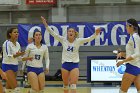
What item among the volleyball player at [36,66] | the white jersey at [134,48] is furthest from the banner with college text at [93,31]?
the white jersey at [134,48]

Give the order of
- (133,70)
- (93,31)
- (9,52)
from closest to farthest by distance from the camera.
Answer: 1. (133,70)
2. (9,52)
3. (93,31)

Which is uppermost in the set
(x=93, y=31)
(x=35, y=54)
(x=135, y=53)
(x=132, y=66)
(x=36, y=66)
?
(x=93, y=31)

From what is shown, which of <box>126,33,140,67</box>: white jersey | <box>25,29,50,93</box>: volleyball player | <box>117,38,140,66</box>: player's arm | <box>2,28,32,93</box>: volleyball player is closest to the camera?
<box>117,38,140,66</box>: player's arm

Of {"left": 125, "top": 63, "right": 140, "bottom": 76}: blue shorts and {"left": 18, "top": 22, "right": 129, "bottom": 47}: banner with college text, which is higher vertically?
{"left": 18, "top": 22, "right": 129, "bottom": 47}: banner with college text

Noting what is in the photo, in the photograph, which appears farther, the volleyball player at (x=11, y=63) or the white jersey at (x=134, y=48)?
the volleyball player at (x=11, y=63)

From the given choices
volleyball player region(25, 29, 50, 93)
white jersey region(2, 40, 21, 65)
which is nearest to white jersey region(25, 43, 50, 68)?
volleyball player region(25, 29, 50, 93)

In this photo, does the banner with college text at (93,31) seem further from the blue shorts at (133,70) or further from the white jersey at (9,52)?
the blue shorts at (133,70)

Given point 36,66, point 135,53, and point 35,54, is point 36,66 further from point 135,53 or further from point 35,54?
point 135,53

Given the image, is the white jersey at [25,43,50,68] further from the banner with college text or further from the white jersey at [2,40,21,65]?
the banner with college text

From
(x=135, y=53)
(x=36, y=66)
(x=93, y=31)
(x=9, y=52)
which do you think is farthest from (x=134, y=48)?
(x=93, y=31)

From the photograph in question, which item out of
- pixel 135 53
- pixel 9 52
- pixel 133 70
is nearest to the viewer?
pixel 135 53

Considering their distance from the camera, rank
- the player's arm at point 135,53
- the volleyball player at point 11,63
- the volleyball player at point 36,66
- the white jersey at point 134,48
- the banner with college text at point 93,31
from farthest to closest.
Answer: the banner with college text at point 93,31
the volleyball player at point 11,63
the volleyball player at point 36,66
the white jersey at point 134,48
the player's arm at point 135,53

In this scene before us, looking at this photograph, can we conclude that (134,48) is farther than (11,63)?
No

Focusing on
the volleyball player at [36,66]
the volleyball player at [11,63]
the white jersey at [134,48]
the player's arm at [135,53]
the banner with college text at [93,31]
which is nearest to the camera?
the player's arm at [135,53]
